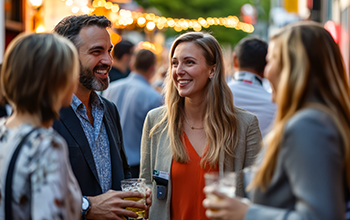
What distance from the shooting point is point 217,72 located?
9.82 feet

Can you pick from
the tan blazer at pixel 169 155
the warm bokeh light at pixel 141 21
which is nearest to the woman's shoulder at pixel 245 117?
the tan blazer at pixel 169 155

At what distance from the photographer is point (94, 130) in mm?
2553

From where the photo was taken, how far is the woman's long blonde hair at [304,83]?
148 centimetres

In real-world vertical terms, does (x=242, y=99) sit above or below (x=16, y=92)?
below

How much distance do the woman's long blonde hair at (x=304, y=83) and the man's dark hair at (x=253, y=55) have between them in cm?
245

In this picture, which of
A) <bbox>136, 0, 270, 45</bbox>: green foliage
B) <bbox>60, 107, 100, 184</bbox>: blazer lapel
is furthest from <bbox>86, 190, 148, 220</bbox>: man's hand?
<bbox>136, 0, 270, 45</bbox>: green foliage

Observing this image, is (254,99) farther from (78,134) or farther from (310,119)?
(310,119)

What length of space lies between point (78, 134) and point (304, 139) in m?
1.48

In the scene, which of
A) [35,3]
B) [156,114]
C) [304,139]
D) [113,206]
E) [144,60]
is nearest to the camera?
[304,139]

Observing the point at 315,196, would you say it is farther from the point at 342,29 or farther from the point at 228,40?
the point at 228,40

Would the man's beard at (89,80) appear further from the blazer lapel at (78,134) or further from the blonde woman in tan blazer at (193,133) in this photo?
the blonde woman in tan blazer at (193,133)

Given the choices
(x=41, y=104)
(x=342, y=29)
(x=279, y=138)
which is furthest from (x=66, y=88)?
(x=342, y=29)

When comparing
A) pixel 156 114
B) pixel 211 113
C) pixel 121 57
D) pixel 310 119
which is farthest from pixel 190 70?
pixel 121 57

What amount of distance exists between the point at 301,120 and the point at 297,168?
18 centimetres
